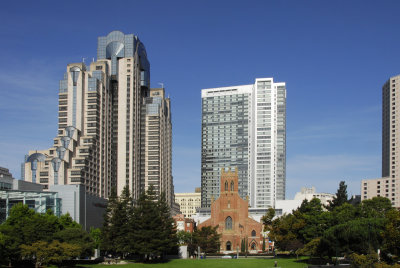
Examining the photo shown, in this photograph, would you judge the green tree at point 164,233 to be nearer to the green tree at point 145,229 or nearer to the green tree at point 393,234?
the green tree at point 145,229

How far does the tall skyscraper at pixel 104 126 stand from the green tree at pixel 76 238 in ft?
213

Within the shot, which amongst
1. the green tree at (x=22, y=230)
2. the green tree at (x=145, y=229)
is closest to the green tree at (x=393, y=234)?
the green tree at (x=145, y=229)

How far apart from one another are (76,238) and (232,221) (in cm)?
7765

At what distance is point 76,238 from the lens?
84750mm

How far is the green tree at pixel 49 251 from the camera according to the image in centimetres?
7407

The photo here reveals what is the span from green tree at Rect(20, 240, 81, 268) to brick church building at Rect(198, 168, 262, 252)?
262 ft

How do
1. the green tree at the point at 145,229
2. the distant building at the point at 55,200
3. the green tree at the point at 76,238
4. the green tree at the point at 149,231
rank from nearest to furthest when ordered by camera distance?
the green tree at the point at 76,238
the green tree at the point at 145,229
the green tree at the point at 149,231
the distant building at the point at 55,200

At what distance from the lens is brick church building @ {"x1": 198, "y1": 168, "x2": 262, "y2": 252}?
6043 inches

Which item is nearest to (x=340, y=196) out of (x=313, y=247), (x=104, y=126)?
(x=313, y=247)

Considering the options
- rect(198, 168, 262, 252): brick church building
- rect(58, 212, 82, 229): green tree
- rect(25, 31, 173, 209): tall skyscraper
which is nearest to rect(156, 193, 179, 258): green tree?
rect(58, 212, 82, 229): green tree

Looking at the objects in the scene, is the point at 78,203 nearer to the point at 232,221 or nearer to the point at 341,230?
the point at 232,221

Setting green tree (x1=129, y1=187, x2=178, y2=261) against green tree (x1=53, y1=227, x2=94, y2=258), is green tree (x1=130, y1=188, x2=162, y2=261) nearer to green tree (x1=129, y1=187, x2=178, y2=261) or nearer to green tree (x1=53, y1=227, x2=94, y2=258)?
green tree (x1=129, y1=187, x2=178, y2=261)

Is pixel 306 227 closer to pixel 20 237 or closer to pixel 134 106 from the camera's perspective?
pixel 20 237

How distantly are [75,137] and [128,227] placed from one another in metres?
63.3
